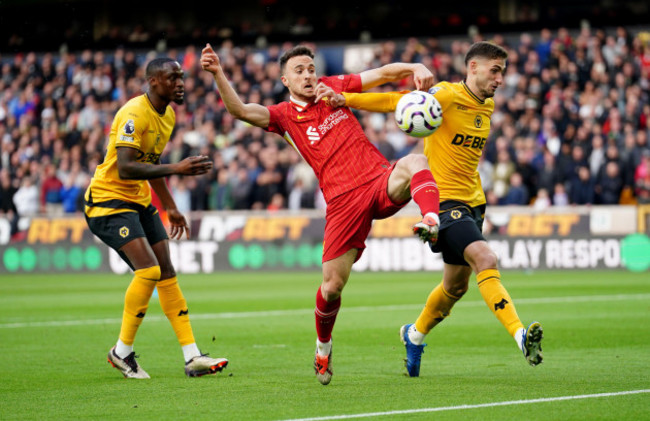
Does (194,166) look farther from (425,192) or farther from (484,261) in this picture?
(484,261)

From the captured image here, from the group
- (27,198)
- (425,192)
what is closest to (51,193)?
(27,198)

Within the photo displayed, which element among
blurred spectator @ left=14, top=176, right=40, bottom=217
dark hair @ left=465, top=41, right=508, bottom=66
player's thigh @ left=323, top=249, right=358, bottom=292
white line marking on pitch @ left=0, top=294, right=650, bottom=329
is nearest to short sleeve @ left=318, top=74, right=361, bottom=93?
dark hair @ left=465, top=41, right=508, bottom=66

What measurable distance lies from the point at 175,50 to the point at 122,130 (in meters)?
27.2

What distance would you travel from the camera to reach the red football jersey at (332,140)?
782cm

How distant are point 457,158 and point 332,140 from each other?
0.97 meters

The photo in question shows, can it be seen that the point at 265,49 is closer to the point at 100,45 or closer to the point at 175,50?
the point at 175,50

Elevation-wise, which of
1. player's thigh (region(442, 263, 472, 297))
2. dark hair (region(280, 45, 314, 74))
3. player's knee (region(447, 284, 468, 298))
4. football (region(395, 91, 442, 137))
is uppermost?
dark hair (region(280, 45, 314, 74))

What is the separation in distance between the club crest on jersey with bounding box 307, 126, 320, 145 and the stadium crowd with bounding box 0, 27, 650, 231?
14.6 m

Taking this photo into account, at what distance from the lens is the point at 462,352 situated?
31.9 ft

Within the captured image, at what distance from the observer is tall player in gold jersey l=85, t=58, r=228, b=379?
27.5ft

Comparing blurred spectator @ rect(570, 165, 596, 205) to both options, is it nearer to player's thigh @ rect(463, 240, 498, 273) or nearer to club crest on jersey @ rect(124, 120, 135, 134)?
player's thigh @ rect(463, 240, 498, 273)

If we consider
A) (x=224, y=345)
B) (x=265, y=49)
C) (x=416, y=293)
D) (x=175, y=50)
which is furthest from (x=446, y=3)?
(x=224, y=345)

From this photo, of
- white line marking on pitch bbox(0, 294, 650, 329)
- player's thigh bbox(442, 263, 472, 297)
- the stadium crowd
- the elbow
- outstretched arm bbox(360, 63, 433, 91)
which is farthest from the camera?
the stadium crowd

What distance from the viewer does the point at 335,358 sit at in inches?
374
